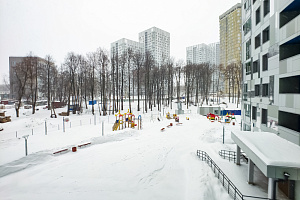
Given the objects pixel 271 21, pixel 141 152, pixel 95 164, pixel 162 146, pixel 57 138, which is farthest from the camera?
pixel 57 138

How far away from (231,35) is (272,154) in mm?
75013

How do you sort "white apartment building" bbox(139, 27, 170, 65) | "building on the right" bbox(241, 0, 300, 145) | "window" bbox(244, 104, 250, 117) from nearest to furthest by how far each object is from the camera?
"building on the right" bbox(241, 0, 300, 145) → "window" bbox(244, 104, 250, 117) → "white apartment building" bbox(139, 27, 170, 65)

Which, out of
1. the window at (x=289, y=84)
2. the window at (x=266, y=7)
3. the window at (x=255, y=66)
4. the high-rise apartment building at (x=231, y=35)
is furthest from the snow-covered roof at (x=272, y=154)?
the high-rise apartment building at (x=231, y=35)

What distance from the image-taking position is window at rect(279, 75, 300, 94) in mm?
10703

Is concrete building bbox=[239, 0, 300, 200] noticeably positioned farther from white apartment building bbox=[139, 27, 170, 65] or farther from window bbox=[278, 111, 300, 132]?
white apartment building bbox=[139, 27, 170, 65]

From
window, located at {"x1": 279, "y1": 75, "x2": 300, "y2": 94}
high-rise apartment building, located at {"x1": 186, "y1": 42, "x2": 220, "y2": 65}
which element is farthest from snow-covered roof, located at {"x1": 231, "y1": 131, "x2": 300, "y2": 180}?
high-rise apartment building, located at {"x1": 186, "y1": 42, "x2": 220, "y2": 65}

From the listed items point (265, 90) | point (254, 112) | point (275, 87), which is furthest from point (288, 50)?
point (254, 112)

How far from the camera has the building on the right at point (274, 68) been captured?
9500mm

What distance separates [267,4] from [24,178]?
2155cm

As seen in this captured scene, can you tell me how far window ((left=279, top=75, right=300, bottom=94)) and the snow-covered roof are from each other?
3503mm

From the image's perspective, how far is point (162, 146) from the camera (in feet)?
46.8

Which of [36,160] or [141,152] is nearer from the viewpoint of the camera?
[36,160]

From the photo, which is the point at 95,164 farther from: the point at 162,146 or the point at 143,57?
the point at 143,57

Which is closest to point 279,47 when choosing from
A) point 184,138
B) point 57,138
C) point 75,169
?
point 184,138
